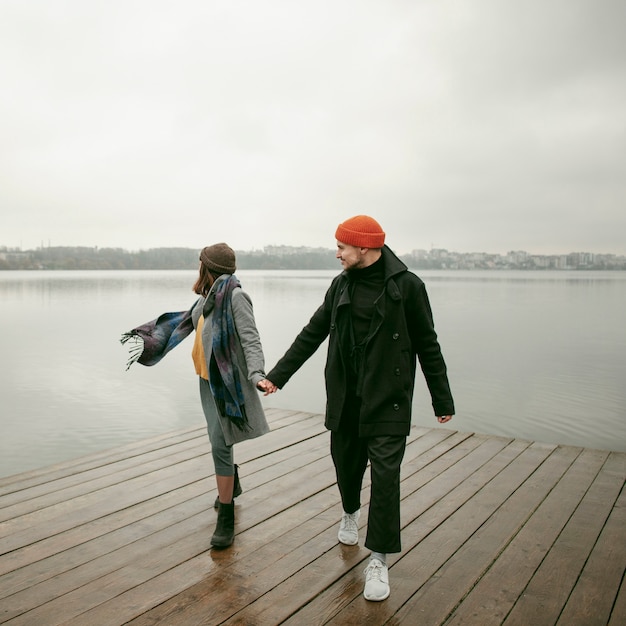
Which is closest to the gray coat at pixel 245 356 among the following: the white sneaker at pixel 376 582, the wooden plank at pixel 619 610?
the white sneaker at pixel 376 582

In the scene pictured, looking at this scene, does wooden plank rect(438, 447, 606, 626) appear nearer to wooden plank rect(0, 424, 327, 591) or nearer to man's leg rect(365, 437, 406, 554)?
man's leg rect(365, 437, 406, 554)

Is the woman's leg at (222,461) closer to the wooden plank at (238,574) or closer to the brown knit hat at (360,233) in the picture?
the wooden plank at (238,574)

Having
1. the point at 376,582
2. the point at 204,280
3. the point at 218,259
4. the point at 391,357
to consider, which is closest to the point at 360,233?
the point at 391,357

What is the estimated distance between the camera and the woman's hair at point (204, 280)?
3283mm

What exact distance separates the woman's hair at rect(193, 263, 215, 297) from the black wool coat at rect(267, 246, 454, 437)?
2.41ft

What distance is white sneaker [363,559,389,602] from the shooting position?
260 centimetres

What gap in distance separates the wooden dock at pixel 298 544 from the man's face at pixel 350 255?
54.7 inches

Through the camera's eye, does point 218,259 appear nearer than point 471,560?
No

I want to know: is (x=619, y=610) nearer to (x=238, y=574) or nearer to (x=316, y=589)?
(x=316, y=589)

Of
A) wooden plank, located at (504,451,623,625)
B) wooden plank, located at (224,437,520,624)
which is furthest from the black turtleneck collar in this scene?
wooden plank, located at (504,451,623,625)

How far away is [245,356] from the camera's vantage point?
319cm

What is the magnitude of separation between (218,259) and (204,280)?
0.14m

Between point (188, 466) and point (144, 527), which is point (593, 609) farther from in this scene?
point (188, 466)

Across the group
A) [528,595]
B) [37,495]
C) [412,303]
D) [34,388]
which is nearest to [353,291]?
[412,303]
